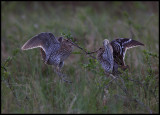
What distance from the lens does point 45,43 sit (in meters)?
5.48

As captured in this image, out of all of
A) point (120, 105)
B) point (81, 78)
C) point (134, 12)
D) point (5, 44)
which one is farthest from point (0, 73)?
point (134, 12)

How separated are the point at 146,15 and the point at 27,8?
636 centimetres

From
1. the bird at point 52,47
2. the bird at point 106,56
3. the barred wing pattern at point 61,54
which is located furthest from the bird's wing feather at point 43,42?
the bird at point 106,56

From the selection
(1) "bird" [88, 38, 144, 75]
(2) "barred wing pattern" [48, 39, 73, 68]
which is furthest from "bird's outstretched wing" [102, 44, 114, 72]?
(2) "barred wing pattern" [48, 39, 73, 68]

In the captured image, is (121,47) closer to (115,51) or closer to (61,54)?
(115,51)

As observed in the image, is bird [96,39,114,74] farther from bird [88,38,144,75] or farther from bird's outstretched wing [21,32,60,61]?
bird's outstretched wing [21,32,60,61]

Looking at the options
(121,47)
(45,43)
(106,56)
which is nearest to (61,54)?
(45,43)

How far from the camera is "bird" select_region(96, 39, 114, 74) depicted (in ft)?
16.7

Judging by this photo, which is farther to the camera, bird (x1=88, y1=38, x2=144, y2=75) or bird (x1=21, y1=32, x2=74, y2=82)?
bird (x1=21, y1=32, x2=74, y2=82)

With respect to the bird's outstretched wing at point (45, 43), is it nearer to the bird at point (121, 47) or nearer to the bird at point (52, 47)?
the bird at point (52, 47)

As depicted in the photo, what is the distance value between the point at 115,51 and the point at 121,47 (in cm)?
15

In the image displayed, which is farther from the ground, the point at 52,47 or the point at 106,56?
the point at 52,47

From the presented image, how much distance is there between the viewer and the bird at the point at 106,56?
509 cm

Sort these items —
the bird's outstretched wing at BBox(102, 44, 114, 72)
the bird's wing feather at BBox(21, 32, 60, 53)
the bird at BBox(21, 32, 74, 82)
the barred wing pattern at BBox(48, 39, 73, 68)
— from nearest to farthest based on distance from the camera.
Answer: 1. the bird's outstretched wing at BBox(102, 44, 114, 72)
2. the bird's wing feather at BBox(21, 32, 60, 53)
3. the bird at BBox(21, 32, 74, 82)
4. the barred wing pattern at BBox(48, 39, 73, 68)
